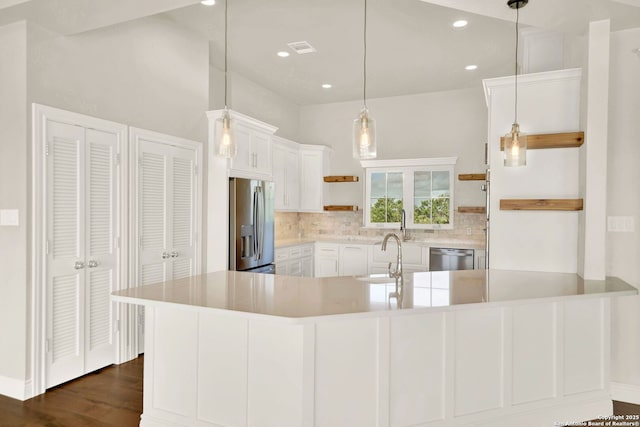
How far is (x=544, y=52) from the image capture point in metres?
3.60

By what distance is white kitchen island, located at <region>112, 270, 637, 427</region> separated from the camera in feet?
7.00

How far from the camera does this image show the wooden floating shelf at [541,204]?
304 centimetres

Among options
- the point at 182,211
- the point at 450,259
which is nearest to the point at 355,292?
the point at 182,211

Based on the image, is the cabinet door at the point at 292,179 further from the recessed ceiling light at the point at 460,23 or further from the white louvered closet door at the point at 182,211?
the recessed ceiling light at the point at 460,23

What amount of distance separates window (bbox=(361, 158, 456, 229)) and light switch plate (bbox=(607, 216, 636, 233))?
300 centimetres

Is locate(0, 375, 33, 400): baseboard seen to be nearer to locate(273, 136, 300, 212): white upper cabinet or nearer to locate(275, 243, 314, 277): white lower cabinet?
locate(275, 243, 314, 277): white lower cabinet

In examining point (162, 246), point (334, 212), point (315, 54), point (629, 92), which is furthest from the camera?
point (334, 212)

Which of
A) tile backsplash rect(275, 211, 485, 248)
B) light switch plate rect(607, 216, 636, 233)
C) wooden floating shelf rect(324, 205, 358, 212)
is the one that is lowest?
tile backsplash rect(275, 211, 485, 248)

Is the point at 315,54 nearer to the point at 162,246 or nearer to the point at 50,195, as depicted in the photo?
the point at 162,246

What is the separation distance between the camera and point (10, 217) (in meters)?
3.02

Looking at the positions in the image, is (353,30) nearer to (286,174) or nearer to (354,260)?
(286,174)

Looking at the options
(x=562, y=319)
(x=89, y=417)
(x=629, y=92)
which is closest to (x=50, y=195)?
(x=89, y=417)

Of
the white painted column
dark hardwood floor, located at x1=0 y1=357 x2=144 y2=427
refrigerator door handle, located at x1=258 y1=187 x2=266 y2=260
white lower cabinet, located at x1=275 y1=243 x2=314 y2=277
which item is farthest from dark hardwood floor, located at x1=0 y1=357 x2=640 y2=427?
white lower cabinet, located at x1=275 y1=243 x2=314 y2=277

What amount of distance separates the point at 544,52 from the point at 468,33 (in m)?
0.83
